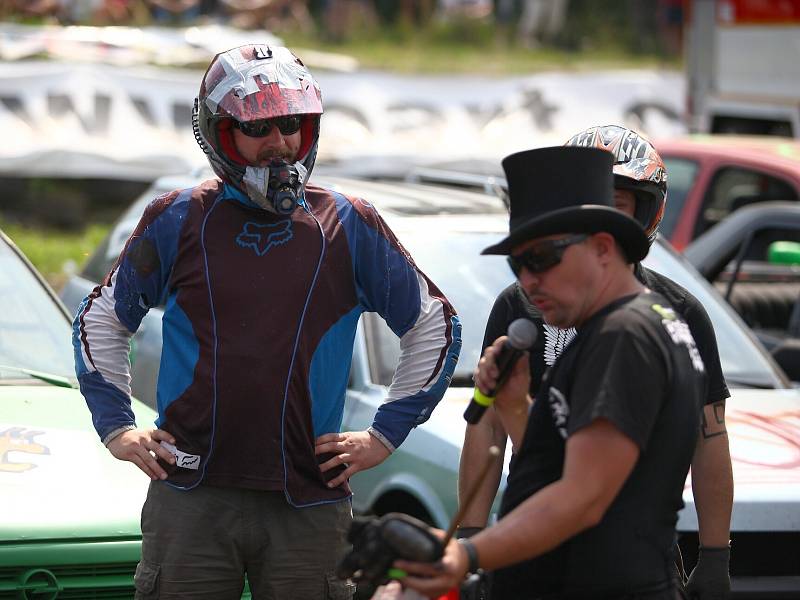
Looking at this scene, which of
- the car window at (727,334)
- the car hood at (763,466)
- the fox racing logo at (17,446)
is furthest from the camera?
the car window at (727,334)

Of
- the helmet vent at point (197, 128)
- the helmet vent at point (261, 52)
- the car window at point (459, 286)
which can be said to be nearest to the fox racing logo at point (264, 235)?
the helmet vent at point (197, 128)

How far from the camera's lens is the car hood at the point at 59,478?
3828 millimetres

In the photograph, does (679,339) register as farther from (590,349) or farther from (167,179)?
(167,179)

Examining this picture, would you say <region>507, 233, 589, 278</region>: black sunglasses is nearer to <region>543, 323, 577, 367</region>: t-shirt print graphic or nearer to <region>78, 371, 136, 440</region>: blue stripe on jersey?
<region>543, 323, 577, 367</region>: t-shirt print graphic

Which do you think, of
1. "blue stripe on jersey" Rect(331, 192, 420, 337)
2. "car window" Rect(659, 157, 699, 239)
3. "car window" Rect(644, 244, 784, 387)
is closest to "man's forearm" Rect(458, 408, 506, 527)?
"blue stripe on jersey" Rect(331, 192, 420, 337)

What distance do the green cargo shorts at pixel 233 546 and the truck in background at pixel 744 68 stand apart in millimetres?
9196

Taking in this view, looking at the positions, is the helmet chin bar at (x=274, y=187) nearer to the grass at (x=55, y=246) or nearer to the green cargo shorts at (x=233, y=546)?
the green cargo shorts at (x=233, y=546)

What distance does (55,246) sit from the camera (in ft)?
44.4

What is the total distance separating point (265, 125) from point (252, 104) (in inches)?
2.6

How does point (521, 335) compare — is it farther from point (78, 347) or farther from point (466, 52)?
point (466, 52)

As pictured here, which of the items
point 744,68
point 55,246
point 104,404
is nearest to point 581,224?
point 104,404

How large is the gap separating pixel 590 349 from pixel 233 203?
1.17 metres

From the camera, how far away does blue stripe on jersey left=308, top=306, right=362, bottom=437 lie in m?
3.46

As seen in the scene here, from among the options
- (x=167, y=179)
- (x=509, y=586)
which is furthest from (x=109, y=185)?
(x=509, y=586)
